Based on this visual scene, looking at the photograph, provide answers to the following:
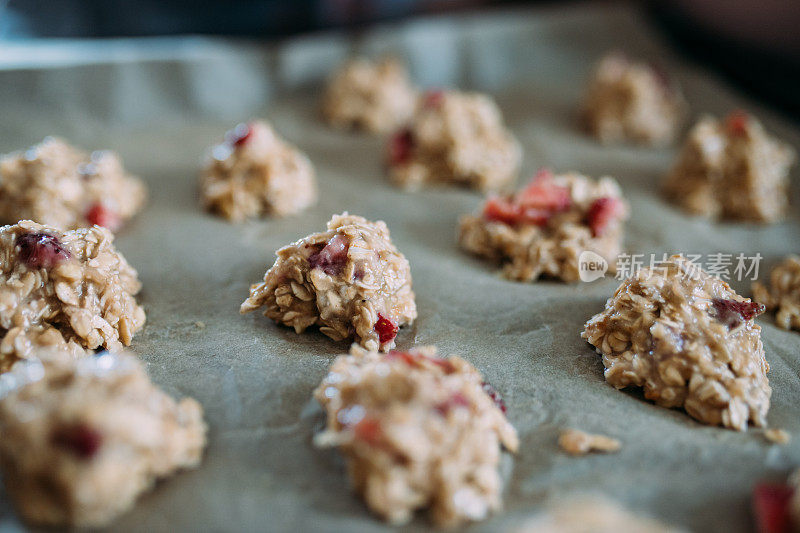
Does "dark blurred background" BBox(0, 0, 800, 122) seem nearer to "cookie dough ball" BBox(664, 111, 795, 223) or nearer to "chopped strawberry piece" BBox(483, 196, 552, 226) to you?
"cookie dough ball" BBox(664, 111, 795, 223)

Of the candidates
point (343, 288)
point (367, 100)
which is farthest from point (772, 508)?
point (367, 100)

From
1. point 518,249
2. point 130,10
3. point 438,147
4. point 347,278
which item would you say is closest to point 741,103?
point 438,147

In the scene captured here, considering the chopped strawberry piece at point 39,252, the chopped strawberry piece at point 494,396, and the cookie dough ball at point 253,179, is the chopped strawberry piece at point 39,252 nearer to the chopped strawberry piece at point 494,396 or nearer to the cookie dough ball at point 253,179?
the cookie dough ball at point 253,179

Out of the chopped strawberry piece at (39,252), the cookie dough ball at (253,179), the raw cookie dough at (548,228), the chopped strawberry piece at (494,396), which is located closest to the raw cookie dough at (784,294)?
the raw cookie dough at (548,228)

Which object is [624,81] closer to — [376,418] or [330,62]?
[330,62]

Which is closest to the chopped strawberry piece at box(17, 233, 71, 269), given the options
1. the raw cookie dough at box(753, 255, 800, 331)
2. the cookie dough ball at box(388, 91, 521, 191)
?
the cookie dough ball at box(388, 91, 521, 191)

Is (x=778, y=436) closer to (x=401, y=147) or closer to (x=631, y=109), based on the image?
(x=401, y=147)
